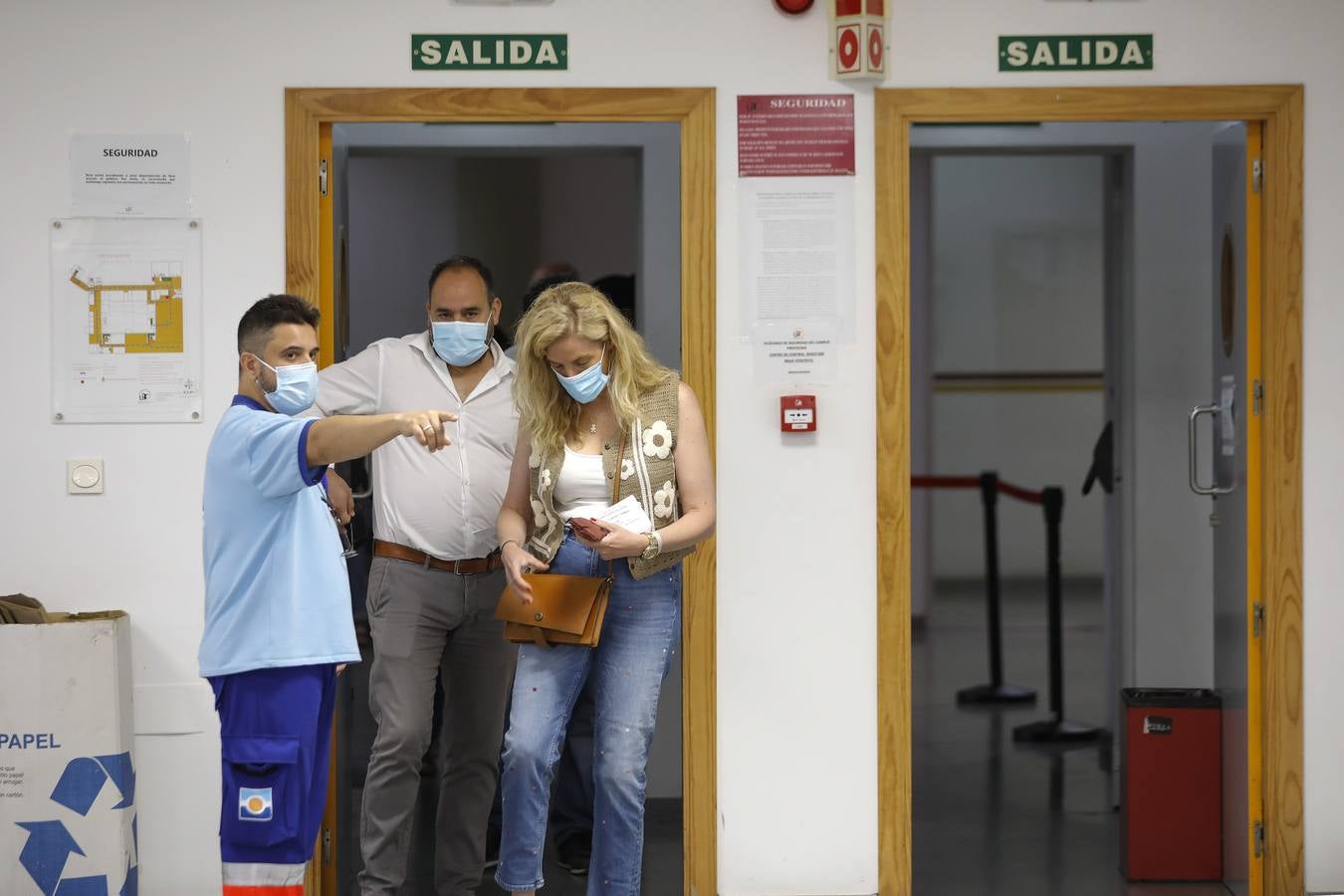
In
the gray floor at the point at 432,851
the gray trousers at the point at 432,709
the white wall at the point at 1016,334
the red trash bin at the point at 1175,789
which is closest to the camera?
the gray trousers at the point at 432,709

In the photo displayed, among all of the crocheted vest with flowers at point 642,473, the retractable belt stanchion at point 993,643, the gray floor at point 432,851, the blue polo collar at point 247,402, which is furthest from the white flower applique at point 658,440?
the retractable belt stanchion at point 993,643

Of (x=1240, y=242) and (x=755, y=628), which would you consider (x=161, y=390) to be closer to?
(x=755, y=628)

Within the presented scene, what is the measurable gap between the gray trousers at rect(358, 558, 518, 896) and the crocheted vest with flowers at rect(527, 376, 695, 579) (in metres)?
0.43

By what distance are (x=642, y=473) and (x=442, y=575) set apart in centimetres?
68

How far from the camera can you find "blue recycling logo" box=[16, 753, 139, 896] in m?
3.71

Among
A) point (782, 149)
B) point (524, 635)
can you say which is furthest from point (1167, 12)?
point (524, 635)

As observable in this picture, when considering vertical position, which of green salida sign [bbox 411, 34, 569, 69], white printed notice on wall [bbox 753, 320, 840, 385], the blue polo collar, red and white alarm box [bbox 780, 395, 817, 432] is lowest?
red and white alarm box [bbox 780, 395, 817, 432]

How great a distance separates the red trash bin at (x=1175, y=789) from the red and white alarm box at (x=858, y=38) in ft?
6.70

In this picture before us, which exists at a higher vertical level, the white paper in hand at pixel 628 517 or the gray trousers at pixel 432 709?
the white paper in hand at pixel 628 517

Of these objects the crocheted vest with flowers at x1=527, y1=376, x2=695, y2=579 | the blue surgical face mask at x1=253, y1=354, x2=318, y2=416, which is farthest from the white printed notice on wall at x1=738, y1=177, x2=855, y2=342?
the blue surgical face mask at x1=253, y1=354, x2=318, y2=416

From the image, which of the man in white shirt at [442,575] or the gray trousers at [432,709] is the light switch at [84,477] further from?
the gray trousers at [432,709]

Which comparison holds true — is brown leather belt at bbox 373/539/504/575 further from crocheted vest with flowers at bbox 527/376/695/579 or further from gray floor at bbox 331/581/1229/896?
gray floor at bbox 331/581/1229/896

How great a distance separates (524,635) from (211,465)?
80 centimetres

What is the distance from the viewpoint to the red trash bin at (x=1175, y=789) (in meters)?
4.43
